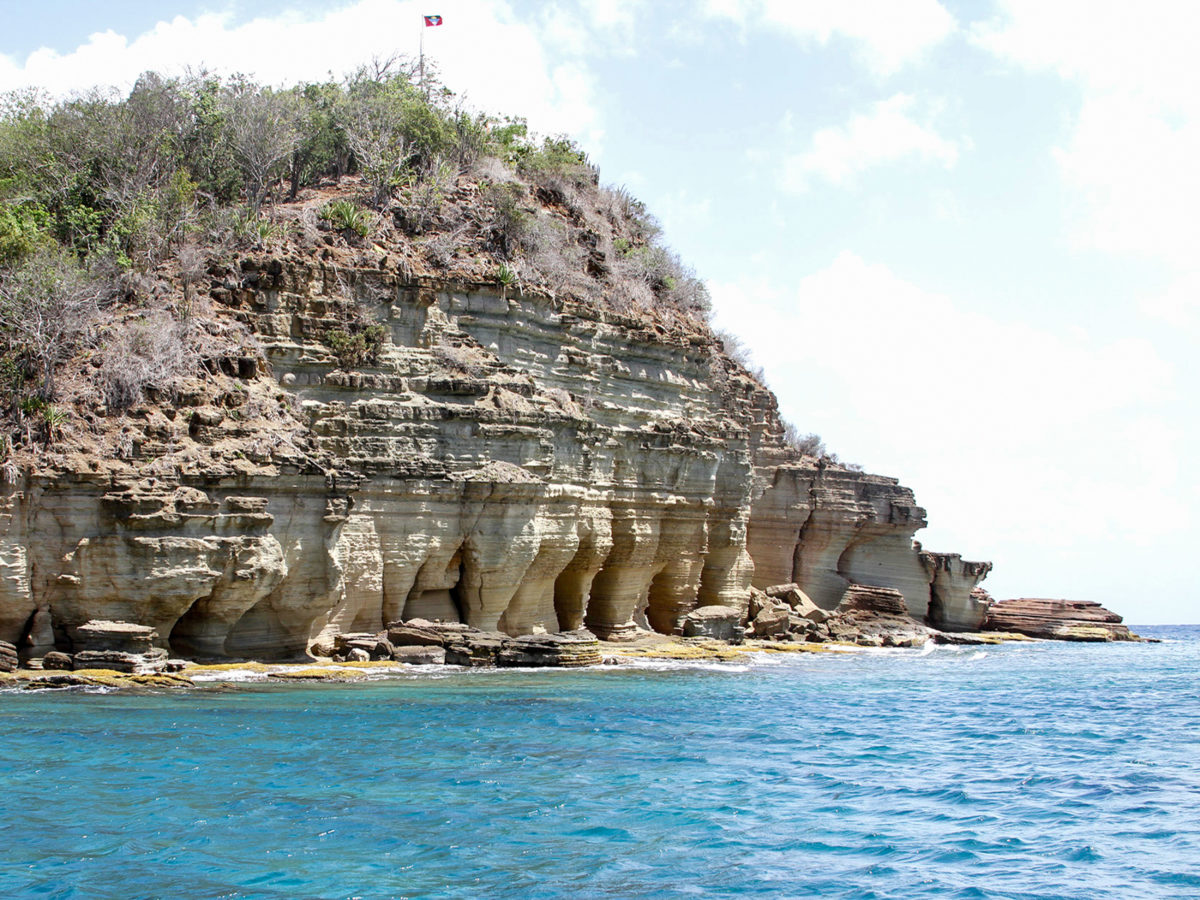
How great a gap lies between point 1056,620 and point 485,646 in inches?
1445

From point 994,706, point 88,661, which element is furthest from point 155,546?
point 994,706

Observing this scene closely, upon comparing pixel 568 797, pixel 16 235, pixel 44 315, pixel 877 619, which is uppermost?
pixel 16 235

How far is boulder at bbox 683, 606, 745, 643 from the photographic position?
3469cm

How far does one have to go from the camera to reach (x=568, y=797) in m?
13.9

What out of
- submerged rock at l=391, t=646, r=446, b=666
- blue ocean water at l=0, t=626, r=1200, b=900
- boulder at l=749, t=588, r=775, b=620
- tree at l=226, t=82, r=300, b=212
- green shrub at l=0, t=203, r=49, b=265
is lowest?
blue ocean water at l=0, t=626, r=1200, b=900

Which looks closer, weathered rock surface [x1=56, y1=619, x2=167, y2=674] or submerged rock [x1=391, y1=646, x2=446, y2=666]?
weathered rock surface [x1=56, y1=619, x2=167, y2=674]

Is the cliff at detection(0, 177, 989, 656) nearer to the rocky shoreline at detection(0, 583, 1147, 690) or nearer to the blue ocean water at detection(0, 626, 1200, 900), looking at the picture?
the rocky shoreline at detection(0, 583, 1147, 690)

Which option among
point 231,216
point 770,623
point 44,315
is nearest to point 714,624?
point 770,623

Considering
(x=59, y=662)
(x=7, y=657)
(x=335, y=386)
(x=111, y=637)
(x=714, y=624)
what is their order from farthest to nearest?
(x=714, y=624), (x=335, y=386), (x=111, y=637), (x=59, y=662), (x=7, y=657)

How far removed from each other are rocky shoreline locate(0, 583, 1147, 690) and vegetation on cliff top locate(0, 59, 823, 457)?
4085 millimetres

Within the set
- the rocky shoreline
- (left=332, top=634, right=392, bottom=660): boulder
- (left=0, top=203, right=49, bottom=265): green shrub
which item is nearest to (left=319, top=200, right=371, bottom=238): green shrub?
(left=0, top=203, right=49, bottom=265): green shrub

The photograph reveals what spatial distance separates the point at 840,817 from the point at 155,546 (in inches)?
523

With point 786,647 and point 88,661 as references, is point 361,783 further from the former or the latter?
point 786,647

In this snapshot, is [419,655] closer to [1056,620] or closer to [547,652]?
[547,652]
